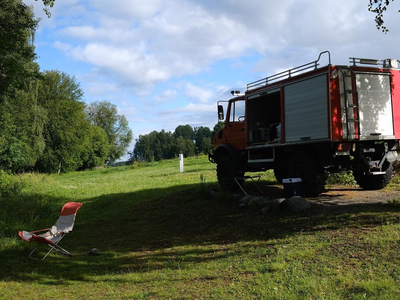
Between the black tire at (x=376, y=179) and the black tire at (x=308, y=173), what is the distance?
5.15 ft

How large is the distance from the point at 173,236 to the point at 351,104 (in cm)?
507

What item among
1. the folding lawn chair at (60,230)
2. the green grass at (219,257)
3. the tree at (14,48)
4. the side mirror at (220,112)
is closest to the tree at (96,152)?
the tree at (14,48)

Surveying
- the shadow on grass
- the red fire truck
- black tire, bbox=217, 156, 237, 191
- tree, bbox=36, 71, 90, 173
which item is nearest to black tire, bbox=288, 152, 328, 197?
the red fire truck

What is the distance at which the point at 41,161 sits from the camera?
43719mm

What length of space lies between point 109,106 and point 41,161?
37544 mm

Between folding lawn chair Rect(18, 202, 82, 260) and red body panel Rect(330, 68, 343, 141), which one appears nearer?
folding lawn chair Rect(18, 202, 82, 260)

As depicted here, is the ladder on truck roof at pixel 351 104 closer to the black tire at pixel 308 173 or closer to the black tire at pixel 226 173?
the black tire at pixel 308 173

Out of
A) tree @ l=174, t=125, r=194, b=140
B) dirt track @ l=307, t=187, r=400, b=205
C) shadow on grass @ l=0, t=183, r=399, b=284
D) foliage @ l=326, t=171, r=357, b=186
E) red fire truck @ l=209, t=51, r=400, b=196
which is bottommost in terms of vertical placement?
shadow on grass @ l=0, t=183, r=399, b=284

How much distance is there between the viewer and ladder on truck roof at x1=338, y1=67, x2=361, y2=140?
27.5 feet

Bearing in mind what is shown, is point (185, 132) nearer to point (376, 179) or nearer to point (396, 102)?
point (376, 179)

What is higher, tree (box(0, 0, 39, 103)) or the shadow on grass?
tree (box(0, 0, 39, 103))

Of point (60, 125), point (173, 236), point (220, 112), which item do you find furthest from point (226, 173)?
point (60, 125)

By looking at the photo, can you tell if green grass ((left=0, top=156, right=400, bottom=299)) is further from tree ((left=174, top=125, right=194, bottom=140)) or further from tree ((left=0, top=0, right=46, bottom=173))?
tree ((left=174, top=125, right=194, bottom=140))

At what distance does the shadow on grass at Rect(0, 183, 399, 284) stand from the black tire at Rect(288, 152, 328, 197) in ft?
2.84
